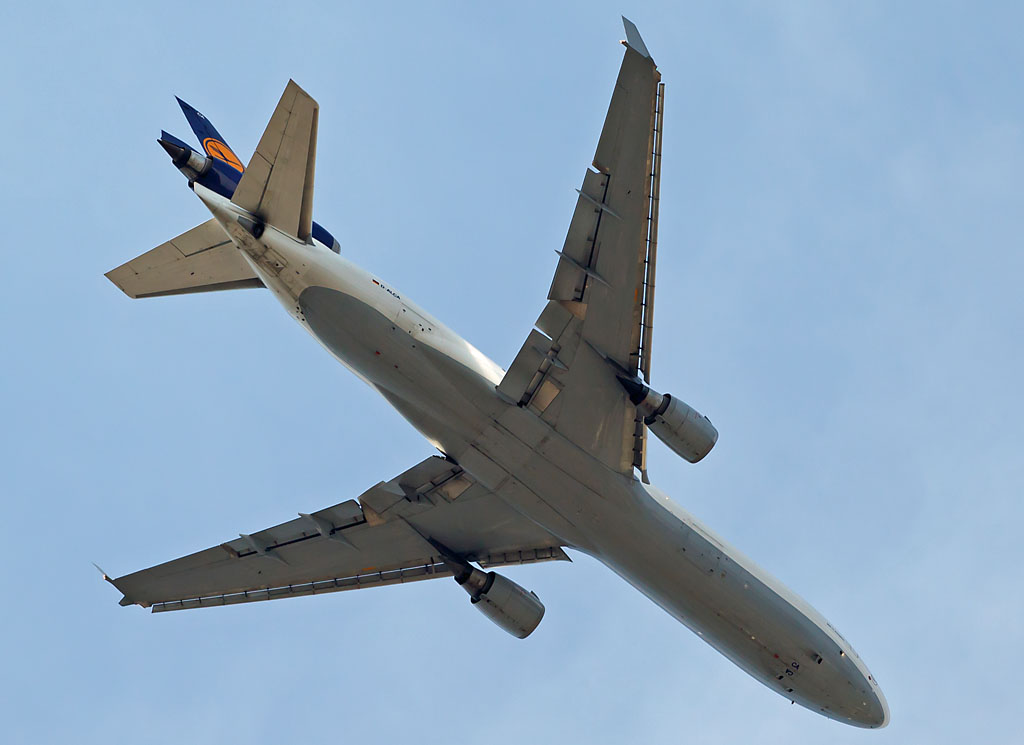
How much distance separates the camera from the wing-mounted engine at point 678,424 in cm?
2134

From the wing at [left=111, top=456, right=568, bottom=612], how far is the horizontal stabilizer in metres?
5.83

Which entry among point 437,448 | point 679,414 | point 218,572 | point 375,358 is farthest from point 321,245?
point 218,572

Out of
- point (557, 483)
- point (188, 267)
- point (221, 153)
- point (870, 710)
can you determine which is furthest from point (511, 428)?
point (870, 710)

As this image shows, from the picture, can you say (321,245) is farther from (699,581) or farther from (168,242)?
(699,581)

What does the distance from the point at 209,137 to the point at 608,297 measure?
28.9ft

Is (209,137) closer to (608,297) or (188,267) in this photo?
(188,267)

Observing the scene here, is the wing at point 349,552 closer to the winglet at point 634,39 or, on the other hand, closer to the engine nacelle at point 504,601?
the engine nacelle at point 504,601

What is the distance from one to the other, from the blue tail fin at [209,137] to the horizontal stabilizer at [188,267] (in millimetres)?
1595

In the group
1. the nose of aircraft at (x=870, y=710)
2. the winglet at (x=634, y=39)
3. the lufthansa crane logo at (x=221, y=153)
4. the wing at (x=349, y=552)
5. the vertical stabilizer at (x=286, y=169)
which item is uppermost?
the winglet at (x=634, y=39)

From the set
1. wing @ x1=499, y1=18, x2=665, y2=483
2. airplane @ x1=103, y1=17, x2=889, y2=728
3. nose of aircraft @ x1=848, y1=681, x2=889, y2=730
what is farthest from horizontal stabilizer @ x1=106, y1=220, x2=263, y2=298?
nose of aircraft @ x1=848, y1=681, x2=889, y2=730

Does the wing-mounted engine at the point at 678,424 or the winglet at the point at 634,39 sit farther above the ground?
the winglet at the point at 634,39

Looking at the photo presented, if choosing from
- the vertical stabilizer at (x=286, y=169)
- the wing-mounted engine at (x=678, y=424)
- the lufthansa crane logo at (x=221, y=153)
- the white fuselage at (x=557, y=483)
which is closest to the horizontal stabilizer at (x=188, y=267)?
the lufthansa crane logo at (x=221, y=153)

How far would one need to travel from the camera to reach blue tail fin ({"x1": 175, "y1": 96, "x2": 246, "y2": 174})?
72.7 ft

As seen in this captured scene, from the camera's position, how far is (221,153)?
73.1ft
